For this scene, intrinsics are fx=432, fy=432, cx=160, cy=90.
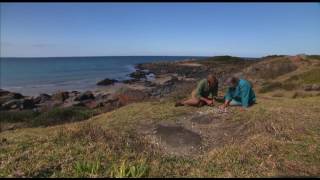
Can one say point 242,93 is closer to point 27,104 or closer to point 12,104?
point 27,104

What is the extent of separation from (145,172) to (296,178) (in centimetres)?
228

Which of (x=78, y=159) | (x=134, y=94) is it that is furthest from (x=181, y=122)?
(x=134, y=94)

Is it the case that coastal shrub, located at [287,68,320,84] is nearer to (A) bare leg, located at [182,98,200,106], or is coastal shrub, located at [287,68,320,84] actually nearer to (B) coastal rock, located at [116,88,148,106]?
(B) coastal rock, located at [116,88,148,106]

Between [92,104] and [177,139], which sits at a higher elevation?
[177,139]

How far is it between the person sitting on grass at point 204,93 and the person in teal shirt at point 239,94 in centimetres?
63

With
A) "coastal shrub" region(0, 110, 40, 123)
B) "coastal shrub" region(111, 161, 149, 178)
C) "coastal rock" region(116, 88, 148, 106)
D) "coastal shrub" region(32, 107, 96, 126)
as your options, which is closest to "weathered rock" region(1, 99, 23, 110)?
"coastal rock" region(116, 88, 148, 106)

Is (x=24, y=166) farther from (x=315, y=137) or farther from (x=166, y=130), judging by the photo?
(x=315, y=137)

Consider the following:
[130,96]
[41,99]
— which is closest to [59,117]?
[130,96]

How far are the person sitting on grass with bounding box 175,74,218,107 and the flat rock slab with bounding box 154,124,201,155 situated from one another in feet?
8.70

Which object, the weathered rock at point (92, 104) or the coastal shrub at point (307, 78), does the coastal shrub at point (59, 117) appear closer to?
the weathered rock at point (92, 104)

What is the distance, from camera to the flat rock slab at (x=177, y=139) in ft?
31.9

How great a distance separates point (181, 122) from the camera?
39.8ft

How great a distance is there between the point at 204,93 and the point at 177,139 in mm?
4314

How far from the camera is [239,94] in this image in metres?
13.7
